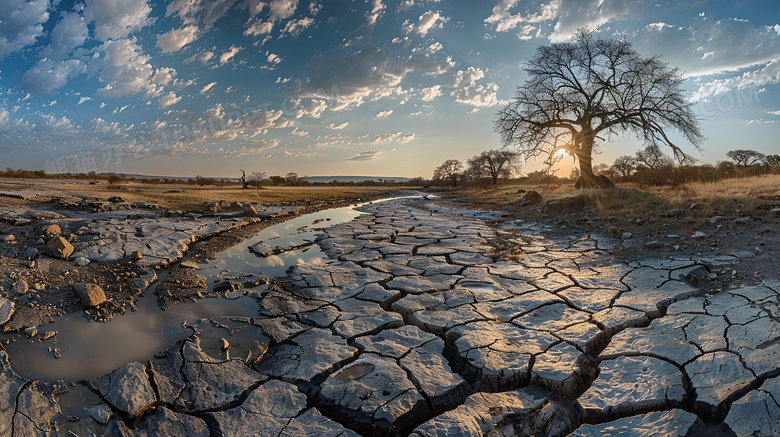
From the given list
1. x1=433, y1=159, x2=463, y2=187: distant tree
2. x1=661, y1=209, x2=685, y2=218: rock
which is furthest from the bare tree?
x1=661, y1=209, x2=685, y2=218: rock

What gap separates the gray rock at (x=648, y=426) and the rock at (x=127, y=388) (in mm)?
2329

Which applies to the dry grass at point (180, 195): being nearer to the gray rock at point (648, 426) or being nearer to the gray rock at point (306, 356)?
the gray rock at point (306, 356)

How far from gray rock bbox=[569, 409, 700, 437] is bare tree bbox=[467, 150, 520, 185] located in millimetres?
31646

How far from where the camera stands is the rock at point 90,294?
312cm

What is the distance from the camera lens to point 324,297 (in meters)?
3.51

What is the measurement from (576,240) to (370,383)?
4.99 meters

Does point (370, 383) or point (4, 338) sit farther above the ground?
point (4, 338)

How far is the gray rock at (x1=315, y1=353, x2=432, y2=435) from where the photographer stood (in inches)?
72.3

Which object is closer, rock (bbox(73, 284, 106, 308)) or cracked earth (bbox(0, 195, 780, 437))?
cracked earth (bbox(0, 195, 780, 437))

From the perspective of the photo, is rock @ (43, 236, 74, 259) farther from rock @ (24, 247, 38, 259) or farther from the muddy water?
the muddy water

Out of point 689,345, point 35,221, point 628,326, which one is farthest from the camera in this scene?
point 35,221

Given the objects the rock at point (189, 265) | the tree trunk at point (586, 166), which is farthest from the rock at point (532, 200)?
Result: the rock at point (189, 265)

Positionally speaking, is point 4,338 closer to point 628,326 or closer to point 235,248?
point 235,248

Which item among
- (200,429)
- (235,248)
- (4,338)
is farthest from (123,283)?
(200,429)
